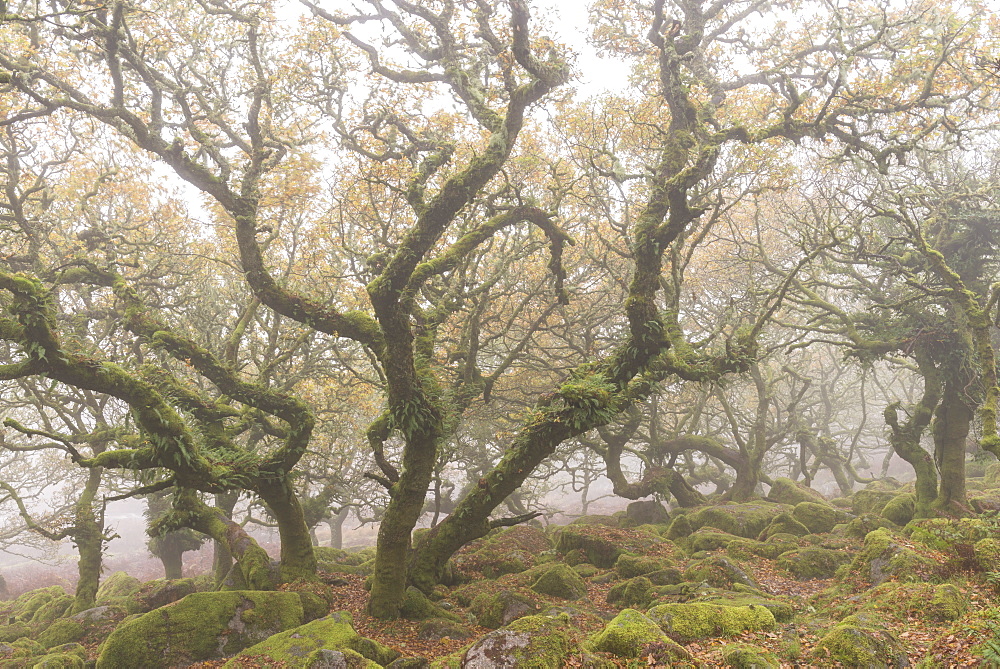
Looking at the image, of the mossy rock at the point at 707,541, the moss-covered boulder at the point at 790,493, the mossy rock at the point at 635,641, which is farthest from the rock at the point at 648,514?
the mossy rock at the point at 635,641

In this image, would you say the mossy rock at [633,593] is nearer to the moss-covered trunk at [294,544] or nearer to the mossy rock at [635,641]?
the mossy rock at [635,641]

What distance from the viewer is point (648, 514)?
59.3 ft

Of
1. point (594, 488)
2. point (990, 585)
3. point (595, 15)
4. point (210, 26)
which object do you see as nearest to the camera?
→ point (990, 585)

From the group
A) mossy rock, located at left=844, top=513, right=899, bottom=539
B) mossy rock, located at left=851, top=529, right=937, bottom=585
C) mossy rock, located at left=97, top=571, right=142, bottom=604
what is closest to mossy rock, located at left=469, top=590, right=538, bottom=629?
mossy rock, located at left=851, top=529, right=937, bottom=585

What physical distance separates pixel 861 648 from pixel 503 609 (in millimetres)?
5743

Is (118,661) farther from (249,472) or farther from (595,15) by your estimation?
(595,15)

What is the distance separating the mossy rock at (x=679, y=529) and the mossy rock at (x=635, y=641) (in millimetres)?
9425

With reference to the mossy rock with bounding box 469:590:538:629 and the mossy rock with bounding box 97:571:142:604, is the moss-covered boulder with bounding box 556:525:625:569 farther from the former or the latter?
the mossy rock with bounding box 97:571:142:604

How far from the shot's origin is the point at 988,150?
69.3 ft

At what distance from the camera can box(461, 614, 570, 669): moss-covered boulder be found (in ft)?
20.5

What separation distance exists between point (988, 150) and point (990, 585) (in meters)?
20.9

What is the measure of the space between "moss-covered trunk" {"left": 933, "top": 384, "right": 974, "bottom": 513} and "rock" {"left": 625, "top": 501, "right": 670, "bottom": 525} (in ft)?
24.0

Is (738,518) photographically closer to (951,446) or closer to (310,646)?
(951,446)

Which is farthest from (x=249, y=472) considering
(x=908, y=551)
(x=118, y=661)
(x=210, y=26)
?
(x=908, y=551)
